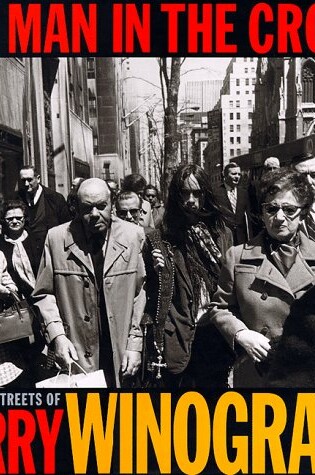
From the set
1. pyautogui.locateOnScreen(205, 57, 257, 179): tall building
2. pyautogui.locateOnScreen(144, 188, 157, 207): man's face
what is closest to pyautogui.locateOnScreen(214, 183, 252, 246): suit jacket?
pyautogui.locateOnScreen(205, 57, 257, 179): tall building

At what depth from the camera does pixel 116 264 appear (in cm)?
329

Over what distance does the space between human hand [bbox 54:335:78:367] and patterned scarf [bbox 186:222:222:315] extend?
27.0 inches

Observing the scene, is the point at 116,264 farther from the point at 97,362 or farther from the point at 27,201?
the point at 27,201

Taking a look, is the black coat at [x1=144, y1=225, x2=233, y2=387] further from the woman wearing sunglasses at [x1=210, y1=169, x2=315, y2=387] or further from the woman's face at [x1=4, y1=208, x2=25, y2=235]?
the woman's face at [x1=4, y1=208, x2=25, y2=235]

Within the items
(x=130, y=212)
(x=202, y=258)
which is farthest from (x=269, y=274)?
(x=130, y=212)

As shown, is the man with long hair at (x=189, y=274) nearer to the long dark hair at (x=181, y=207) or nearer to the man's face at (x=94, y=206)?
the long dark hair at (x=181, y=207)

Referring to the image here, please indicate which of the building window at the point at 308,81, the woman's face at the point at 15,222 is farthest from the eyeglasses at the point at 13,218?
the building window at the point at 308,81

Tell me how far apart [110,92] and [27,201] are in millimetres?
965

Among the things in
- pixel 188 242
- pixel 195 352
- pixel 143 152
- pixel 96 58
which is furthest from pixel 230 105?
pixel 195 352

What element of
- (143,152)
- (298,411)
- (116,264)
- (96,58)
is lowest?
(298,411)

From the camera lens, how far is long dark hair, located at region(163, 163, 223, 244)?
333cm

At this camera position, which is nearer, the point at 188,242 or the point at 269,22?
the point at 188,242

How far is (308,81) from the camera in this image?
3852 mm

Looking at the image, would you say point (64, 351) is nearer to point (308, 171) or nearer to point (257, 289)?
point (257, 289)
